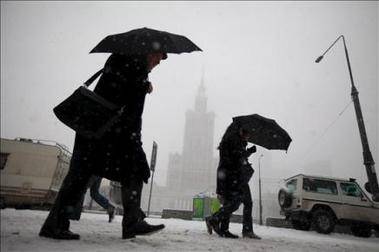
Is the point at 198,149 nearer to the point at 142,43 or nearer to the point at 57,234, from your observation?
the point at 142,43

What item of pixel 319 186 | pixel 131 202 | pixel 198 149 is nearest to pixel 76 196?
pixel 131 202

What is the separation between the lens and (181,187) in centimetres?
11012

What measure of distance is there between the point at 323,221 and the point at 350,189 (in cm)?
186

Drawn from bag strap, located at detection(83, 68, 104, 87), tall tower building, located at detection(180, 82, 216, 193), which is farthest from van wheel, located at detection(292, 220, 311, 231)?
tall tower building, located at detection(180, 82, 216, 193)

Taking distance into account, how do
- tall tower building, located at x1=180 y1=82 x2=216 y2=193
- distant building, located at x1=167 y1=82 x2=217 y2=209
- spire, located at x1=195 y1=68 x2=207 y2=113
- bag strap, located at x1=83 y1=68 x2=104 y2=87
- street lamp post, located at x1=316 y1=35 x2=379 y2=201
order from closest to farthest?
bag strap, located at x1=83 y1=68 x2=104 y2=87 → street lamp post, located at x1=316 y1=35 x2=379 y2=201 → distant building, located at x1=167 y1=82 x2=217 y2=209 → tall tower building, located at x1=180 y1=82 x2=216 y2=193 → spire, located at x1=195 y1=68 x2=207 y2=113

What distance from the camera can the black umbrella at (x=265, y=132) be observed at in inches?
214

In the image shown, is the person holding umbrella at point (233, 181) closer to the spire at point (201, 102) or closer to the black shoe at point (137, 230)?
the black shoe at point (137, 230)

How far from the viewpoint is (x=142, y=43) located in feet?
9.68

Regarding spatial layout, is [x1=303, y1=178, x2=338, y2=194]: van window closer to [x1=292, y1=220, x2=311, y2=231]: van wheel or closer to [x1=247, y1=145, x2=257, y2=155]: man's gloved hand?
[x1=292, y1=220, x2=311, y2=231]: van wheel

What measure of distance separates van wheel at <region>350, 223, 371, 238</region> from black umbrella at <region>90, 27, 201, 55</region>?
10.3 metres

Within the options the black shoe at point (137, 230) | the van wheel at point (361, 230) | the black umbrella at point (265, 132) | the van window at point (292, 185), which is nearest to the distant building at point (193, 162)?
the van window at point (292, 185)

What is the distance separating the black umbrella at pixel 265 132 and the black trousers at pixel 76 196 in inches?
117

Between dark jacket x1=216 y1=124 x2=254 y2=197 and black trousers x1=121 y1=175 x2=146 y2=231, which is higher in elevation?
dark jacket x1=216 y1=124 x2=254 y2=197

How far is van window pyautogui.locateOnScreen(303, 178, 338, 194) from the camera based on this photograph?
1066cm
